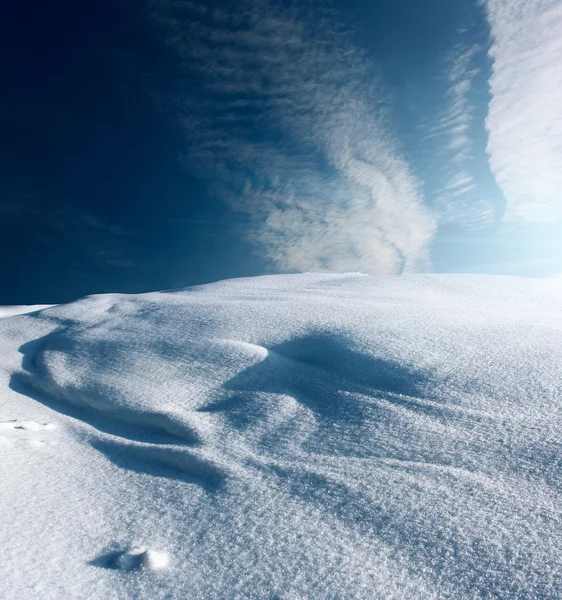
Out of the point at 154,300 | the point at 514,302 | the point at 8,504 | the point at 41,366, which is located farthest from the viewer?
the point at 154,300

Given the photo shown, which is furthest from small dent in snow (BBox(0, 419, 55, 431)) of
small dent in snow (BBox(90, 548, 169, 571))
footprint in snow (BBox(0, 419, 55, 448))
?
small dent in snow (BBox(90, 548, 169, 571))

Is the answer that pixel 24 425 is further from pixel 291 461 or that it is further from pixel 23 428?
pixel 291 461

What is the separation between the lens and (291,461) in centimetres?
104

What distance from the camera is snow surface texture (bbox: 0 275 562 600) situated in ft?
2.39

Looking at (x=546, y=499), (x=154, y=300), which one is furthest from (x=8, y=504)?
(x=154, y=300)

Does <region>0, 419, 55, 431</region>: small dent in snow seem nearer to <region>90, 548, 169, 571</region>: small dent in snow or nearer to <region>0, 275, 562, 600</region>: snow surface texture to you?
<region>0, 275, 562, 600</region>: snow surface texture

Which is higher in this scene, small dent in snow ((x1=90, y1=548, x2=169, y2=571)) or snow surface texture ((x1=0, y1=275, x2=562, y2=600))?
snow surface texture ((x1=0, y1=275, x2=562, y2=600))

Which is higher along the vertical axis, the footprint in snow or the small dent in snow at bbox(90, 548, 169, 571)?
the footprint in snow

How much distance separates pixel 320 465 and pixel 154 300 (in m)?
2.06

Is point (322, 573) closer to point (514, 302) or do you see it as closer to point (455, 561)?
point (455, 561)

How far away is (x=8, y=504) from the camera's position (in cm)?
95

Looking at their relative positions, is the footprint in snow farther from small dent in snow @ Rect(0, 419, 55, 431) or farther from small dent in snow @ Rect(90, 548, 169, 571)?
small dent in snow @ Rect(90, 548, 169, 571)

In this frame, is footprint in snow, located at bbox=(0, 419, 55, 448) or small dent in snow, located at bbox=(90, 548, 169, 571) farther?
footprint in snow, located at bbox=(0, 419, 55, 448)

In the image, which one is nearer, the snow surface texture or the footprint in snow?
the snow surface texture
